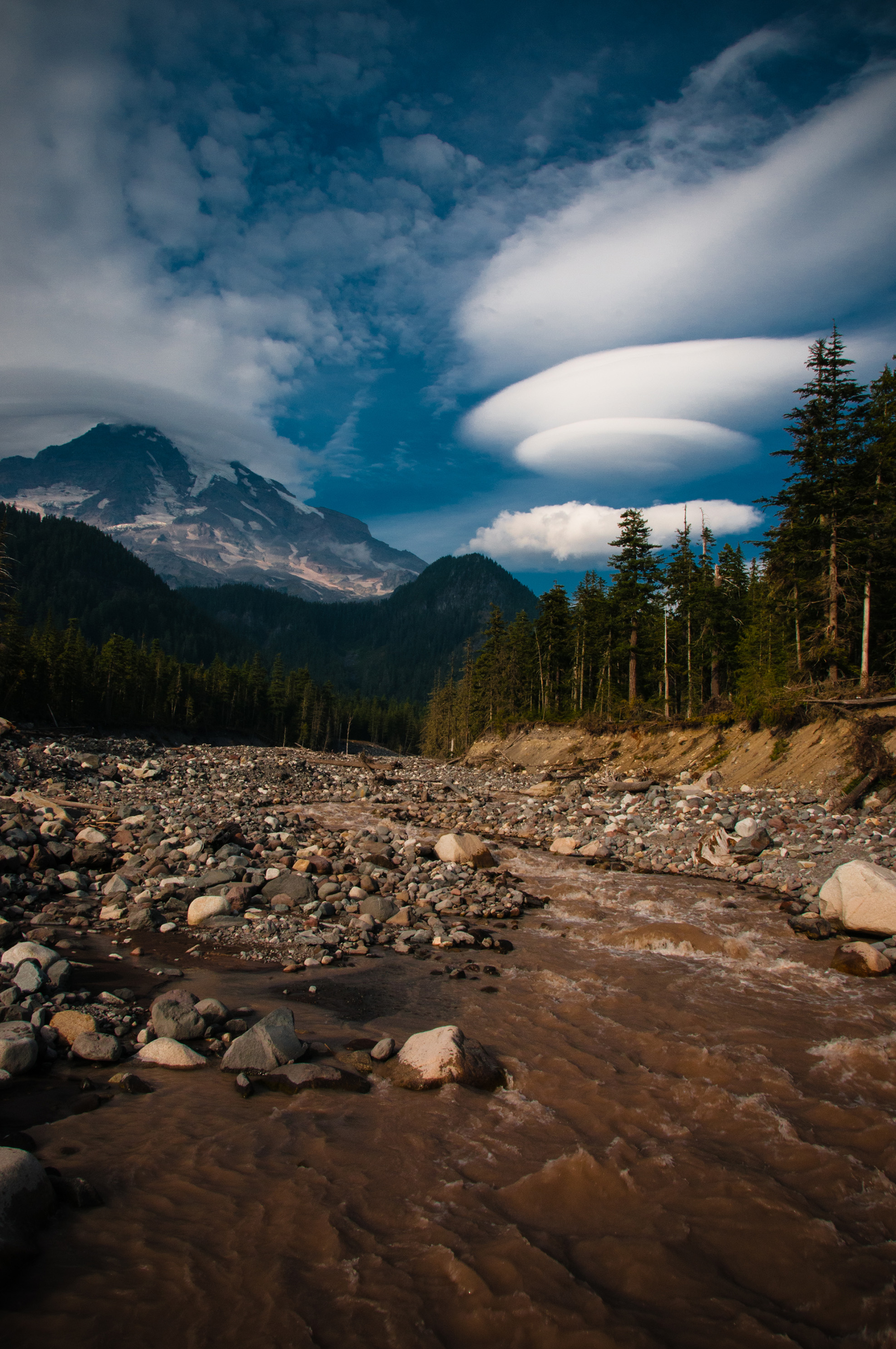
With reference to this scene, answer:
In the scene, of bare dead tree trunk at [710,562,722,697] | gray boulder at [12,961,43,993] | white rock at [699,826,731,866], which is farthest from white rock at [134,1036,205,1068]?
bare dead tree trunk at [710,562,722,697]

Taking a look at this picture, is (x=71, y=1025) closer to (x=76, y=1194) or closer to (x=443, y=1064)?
(x=76, y=1194)

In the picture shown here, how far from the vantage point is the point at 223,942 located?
10633 mm

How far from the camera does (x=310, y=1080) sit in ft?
20.3

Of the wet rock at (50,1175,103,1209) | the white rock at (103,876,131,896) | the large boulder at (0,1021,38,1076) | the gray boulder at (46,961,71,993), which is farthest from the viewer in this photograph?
the white rock at (103,876,131,896)

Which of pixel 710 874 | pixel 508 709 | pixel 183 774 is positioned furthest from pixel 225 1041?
pixel 508 709

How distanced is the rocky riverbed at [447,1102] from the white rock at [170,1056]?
0.11ft

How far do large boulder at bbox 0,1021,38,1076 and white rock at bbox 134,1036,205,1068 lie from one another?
1037 mm

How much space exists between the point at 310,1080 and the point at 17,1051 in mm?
2986

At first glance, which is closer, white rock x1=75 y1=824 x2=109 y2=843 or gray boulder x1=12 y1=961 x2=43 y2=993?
gray boulder x1=12 y1=961 x2=43 y2=993

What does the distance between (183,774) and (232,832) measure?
1854 cm

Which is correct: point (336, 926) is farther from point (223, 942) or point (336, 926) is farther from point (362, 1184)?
point (362, 1184)

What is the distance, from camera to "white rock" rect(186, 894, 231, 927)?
11.4 metres

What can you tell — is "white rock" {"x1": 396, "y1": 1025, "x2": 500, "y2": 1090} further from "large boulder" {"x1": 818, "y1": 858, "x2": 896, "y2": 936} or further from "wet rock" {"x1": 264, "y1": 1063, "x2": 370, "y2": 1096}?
"large boulder" {"x1": 818, "y1": 858, "x2": 896, "y2": 936}

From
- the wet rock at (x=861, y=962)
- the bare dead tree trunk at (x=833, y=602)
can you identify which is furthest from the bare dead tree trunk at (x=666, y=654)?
the wet rock at (x=861, y=962)
